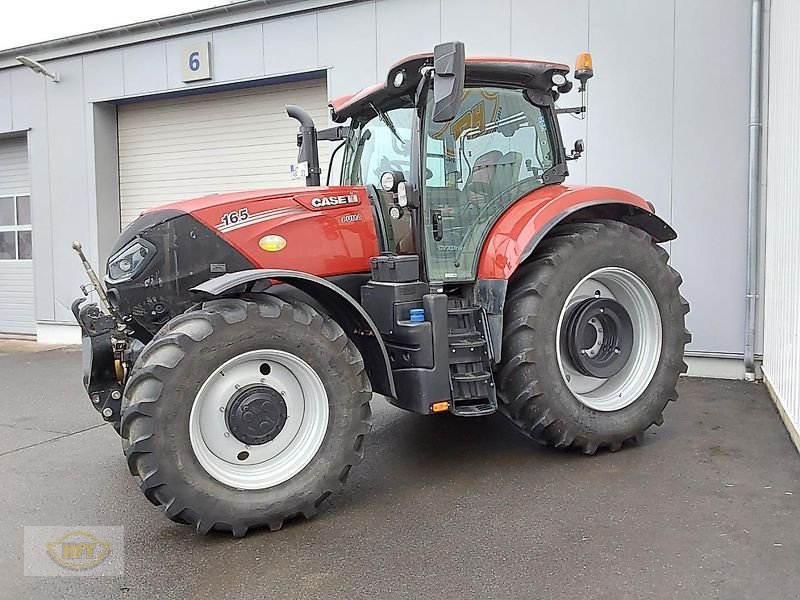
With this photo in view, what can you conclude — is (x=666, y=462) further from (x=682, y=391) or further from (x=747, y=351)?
(x=747, y=351)

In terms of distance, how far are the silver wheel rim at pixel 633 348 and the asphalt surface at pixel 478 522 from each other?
0.40 m

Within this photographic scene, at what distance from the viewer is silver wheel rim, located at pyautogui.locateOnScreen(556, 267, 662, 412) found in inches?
193

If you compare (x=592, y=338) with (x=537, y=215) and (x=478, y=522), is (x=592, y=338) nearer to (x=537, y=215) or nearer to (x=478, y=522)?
(x=537, y=215)

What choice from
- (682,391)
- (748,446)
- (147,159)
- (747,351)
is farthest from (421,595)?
(147,159)

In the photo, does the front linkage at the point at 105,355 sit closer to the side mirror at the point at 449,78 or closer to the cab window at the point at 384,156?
the cab window at the point at 384,156

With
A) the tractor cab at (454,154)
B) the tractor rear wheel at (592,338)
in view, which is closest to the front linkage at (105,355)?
the tractor cab at (454,154)

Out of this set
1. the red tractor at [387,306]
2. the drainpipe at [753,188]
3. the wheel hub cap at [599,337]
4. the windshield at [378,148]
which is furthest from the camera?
the drainpipe at [753,188]

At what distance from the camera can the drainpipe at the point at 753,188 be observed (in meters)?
6.66

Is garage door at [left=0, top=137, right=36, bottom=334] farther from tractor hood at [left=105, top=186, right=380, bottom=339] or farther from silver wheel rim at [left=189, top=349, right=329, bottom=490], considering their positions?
silver wheel rim at [left=189, top=349, right=329, bottom=490]

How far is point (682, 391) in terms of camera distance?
21.8 ft

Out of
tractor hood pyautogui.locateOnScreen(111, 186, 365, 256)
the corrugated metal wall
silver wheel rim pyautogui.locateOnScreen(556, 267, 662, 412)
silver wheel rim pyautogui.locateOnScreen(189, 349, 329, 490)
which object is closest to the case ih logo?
tractor hood pyautogui.locateOnScreen(111, 186, 365, 256)

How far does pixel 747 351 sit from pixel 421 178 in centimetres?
412

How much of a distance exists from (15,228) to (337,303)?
10056mm

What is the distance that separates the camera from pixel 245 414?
146 inches
